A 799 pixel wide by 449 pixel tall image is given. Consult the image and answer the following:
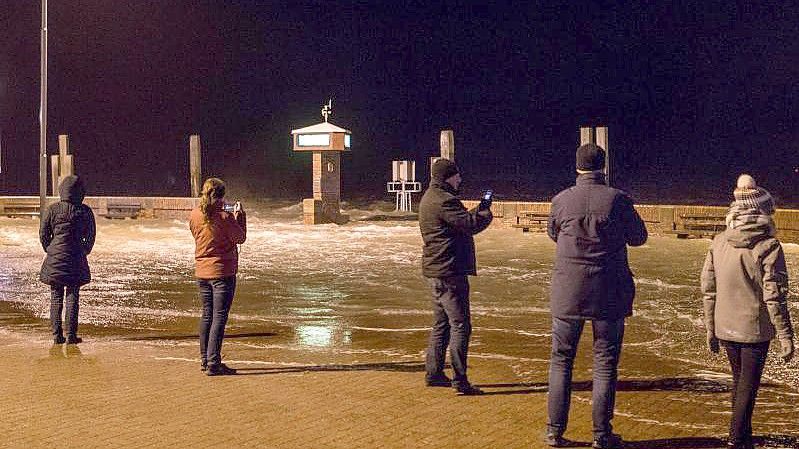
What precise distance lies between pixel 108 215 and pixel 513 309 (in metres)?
23.0

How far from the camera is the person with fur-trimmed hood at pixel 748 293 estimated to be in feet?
17.8

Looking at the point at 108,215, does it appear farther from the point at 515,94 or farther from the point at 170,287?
the point at 515,94

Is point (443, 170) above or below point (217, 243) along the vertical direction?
above

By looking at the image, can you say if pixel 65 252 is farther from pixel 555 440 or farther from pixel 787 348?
pixel 787 348

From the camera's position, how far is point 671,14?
98562 millimetres

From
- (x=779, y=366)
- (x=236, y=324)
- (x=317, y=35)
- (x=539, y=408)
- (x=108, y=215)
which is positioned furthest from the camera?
(x=317, y=35)

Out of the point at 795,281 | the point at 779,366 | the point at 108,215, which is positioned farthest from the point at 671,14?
the point at 779,366

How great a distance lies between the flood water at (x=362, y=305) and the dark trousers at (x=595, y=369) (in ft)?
4.49

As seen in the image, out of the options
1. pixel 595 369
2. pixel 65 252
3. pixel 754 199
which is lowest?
pixel 595 369

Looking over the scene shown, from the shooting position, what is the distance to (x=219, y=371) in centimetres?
789

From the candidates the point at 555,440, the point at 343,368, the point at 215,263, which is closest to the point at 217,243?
the point at 215,263

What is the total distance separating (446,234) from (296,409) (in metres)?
1.68

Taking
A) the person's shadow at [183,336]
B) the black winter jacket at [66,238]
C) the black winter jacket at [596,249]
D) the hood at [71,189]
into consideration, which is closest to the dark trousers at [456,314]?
the black winter jacket at [596,249]

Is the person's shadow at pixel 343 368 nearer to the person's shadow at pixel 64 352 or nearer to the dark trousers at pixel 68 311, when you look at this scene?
the person's shadow at pixel 64 352
